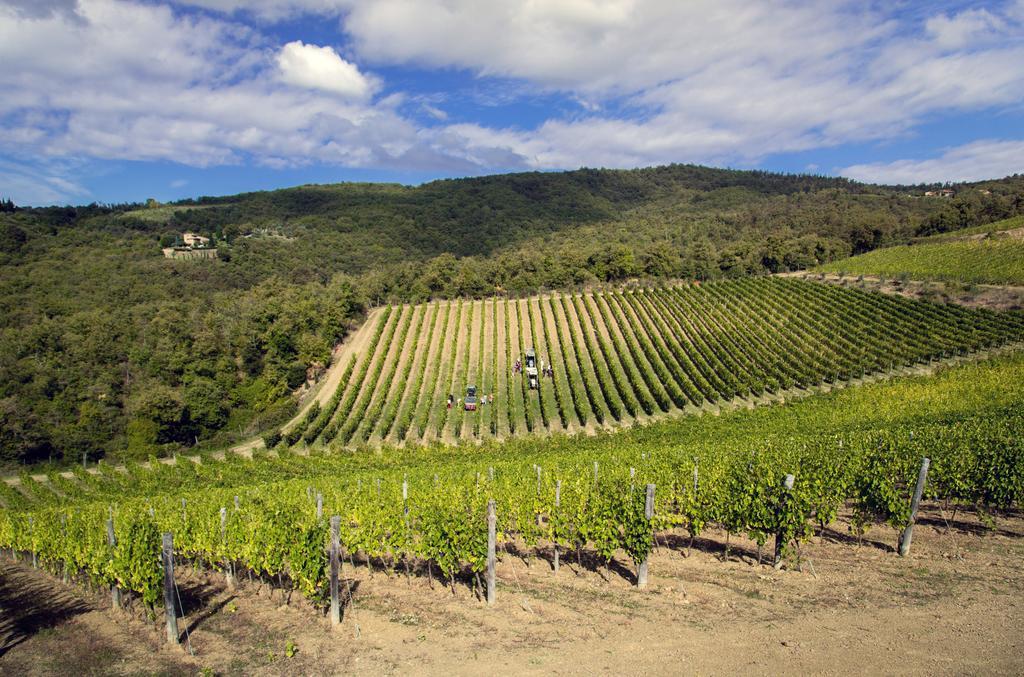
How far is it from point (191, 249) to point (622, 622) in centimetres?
11671

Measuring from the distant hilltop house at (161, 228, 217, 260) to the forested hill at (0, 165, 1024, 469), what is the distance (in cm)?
243

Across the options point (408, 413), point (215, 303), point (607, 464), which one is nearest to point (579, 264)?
point (408, 413)

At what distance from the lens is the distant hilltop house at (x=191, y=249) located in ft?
320

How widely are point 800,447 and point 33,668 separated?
2049 centimetres

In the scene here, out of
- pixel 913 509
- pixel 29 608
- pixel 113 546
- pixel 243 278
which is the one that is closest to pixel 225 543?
pixel 113 546

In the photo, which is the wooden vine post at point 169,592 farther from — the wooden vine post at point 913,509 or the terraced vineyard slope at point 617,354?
the terraced vineyard slope at point 617,354

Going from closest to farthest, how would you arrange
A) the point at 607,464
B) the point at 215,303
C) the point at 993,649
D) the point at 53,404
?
the point at 993,649 → the point at 607,464 → the point at 53,404 → the point at 215,303

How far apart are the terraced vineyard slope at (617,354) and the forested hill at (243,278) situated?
403 inches

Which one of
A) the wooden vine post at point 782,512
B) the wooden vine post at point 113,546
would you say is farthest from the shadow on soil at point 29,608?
the wooden vine post at point 782,512

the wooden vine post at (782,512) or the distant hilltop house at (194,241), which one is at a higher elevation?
the distant hilltop house at (194,241)

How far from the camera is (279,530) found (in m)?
11.2

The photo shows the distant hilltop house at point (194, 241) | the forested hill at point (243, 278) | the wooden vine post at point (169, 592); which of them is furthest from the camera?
the distant hilltop house at point (194, 241)

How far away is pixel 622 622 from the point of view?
32.0 ft

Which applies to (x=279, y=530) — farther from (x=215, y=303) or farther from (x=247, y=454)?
(x=215, y=303)
